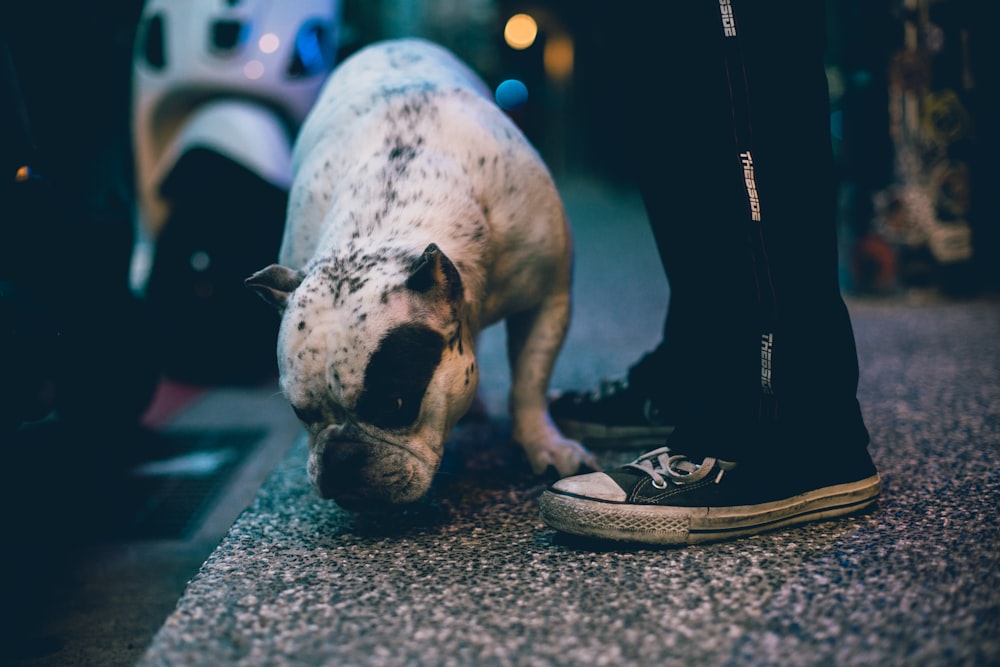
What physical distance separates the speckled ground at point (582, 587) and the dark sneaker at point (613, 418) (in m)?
0.32

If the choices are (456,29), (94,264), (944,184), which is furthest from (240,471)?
(456,29)

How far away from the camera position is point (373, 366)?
156 cm

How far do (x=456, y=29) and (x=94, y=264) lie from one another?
6677 mm

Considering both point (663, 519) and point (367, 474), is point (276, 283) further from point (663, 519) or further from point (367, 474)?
point (663, 519)

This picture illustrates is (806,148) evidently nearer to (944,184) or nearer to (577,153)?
(944,184)

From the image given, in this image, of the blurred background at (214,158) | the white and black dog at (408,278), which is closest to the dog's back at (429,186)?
the white and black dog at (408,278)

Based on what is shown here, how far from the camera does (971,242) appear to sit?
3.71 meters

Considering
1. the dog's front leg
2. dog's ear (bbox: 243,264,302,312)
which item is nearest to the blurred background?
dog's ear (bbox: 243,264,302,312)

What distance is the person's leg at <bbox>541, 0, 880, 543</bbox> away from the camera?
1.55 meters

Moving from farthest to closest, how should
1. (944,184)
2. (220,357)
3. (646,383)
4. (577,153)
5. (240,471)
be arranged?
(577,153)
(944,184)
(220,357)
(240,471)
(646,383)

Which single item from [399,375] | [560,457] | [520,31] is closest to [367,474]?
[399,375]

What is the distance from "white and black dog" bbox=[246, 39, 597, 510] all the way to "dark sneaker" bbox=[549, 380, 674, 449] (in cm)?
18

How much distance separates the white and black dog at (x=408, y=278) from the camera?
159 cm

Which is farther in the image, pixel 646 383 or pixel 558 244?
pixel 646 383
